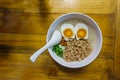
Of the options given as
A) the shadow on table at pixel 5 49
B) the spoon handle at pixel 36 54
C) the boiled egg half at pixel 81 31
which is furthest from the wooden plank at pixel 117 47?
the shadow on table at pixel 5 49

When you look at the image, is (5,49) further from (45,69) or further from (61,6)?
(61,6)

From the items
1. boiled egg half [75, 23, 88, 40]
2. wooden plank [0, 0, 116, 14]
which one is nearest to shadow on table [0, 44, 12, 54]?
wooden plank [0, 0, 116, 14]

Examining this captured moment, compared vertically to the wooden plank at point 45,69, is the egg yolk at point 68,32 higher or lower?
higher

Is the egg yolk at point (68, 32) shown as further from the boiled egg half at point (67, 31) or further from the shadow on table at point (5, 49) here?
the shadow on table at point (5, 49)

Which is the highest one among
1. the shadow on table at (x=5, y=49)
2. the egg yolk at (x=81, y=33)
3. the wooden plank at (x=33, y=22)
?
the wooden plank at (x=33, y=22)

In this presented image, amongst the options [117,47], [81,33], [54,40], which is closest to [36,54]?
[54,40]

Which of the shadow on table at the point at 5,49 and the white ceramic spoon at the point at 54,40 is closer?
the white ceramic spoon at the point at 54,40
